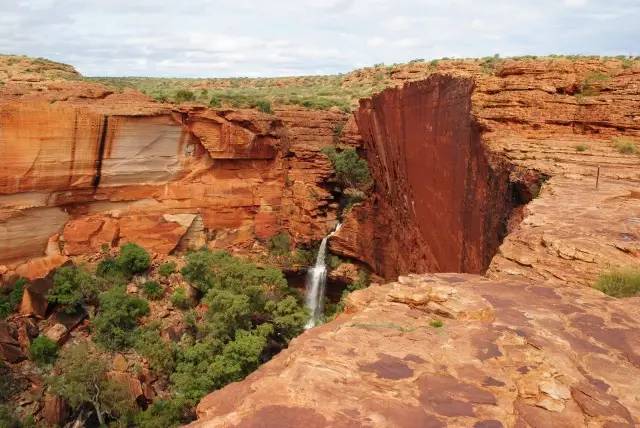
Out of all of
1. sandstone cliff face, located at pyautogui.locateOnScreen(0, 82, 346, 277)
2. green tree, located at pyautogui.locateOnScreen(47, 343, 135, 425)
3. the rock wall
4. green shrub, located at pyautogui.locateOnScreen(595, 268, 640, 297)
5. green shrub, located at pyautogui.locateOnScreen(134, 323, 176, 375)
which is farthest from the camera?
sandstone cliff face, located at pyautogui.locateOnScreen(0, 82, 346, 277)

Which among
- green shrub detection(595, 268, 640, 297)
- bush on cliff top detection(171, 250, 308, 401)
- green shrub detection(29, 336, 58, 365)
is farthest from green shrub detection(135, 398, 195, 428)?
green shrub detection(595, 268, 640, 297)

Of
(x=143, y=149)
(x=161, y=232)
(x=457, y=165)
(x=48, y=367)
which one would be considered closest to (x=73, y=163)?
(x=143, y=149)

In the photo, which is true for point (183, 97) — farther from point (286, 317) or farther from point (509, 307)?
point (509, 307)

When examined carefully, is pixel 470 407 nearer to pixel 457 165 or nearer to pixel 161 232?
pixel 457 165

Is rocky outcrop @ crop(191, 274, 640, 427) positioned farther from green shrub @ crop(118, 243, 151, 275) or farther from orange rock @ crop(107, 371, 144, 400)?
green shrub @ crop(118, 243, 151, 275)

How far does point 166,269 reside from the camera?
22.7 meters

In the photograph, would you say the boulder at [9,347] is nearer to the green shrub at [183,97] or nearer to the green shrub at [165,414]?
the green shrub at [165,414]

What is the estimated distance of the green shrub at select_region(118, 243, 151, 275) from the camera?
866 inches

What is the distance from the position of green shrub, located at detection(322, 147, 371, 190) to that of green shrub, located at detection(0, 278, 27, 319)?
49.7 ft

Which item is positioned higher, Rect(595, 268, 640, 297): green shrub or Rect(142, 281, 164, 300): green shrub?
Rect(595, 268, 640, 297): green shrub

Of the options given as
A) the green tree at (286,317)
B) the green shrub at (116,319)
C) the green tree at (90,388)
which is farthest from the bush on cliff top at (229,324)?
the green shrub at (116,319)

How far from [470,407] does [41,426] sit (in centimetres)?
1631

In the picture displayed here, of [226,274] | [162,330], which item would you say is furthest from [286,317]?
[162,330]

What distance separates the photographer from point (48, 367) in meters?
17.2
